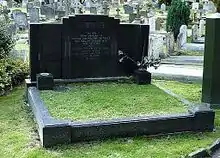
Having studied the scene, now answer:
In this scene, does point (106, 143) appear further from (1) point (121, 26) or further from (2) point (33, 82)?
(1) point (121, 26)

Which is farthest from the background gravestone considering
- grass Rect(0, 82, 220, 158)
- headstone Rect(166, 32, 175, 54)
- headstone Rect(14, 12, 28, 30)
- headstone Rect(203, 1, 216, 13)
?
headstone Rect(203, 1, 216, 13)

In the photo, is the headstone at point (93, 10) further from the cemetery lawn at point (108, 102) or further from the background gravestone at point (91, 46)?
the cemetery lawn at point (108, 102)

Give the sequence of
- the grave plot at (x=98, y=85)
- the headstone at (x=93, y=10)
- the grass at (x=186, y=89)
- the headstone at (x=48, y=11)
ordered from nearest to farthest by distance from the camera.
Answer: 1. the grave plot at (x=98, y=85)
2. the grass at (x=186, y=89)
3. the headstone at (x=48, y=11)
4. the headstone at (x=93, y=10)

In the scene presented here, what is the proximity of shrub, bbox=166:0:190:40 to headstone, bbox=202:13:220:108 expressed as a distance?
28.0 ft

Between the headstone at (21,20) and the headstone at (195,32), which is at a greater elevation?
the headstone at (21,20)

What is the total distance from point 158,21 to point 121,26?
8697mm


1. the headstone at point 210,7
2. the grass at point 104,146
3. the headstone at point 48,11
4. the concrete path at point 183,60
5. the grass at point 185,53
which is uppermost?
the headstone at point 210,7

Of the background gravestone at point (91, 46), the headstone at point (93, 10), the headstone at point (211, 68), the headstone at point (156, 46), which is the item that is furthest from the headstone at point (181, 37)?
the headstone at point (93, 10)

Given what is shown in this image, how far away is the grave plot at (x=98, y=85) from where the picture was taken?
607 centimetres

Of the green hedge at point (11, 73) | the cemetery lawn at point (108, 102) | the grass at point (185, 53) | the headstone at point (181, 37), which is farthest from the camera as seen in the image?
the headstone at point (181, 37)

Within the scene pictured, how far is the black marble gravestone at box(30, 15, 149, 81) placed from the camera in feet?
28.0

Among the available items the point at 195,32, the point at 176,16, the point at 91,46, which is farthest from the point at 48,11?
the point at 91,46

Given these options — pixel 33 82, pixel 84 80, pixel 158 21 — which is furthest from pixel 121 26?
pixel 158 21

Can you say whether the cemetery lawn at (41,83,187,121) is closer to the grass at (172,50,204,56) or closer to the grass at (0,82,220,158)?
the grass at (0,82,220,158)
